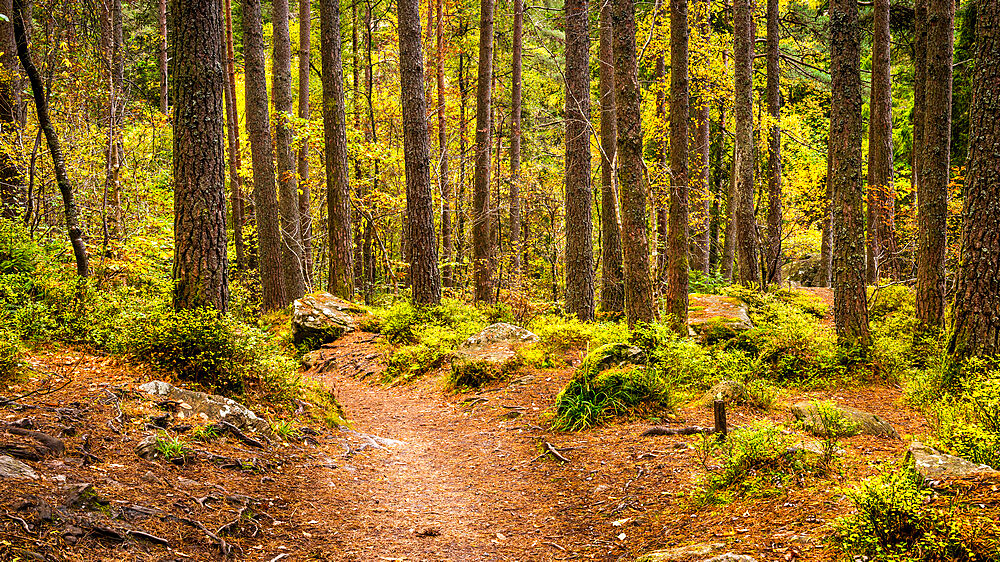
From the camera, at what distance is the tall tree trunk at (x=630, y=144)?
890cm

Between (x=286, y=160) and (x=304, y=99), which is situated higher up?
(x=304, y=99)

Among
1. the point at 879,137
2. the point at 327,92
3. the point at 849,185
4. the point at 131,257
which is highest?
the point at 327,92

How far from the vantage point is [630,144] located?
9023 millimetres

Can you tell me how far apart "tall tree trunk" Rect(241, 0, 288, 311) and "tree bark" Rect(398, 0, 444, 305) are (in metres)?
3.85

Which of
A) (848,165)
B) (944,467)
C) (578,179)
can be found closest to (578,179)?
(578,179)

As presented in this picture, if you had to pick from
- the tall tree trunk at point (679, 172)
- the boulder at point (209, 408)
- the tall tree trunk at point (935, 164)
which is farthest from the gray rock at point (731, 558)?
the tall tree trunk at point (935, 164)

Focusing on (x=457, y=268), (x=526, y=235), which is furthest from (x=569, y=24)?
(x=457, y=268)

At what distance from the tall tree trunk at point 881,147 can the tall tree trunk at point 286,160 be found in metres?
14.3

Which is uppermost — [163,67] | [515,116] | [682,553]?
[163,67]

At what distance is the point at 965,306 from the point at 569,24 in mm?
8684

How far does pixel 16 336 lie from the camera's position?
18.9ft

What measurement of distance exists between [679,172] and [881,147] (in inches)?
310

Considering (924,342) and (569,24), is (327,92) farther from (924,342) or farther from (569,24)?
(924,342)

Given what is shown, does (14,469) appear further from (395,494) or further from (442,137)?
(442,137)
